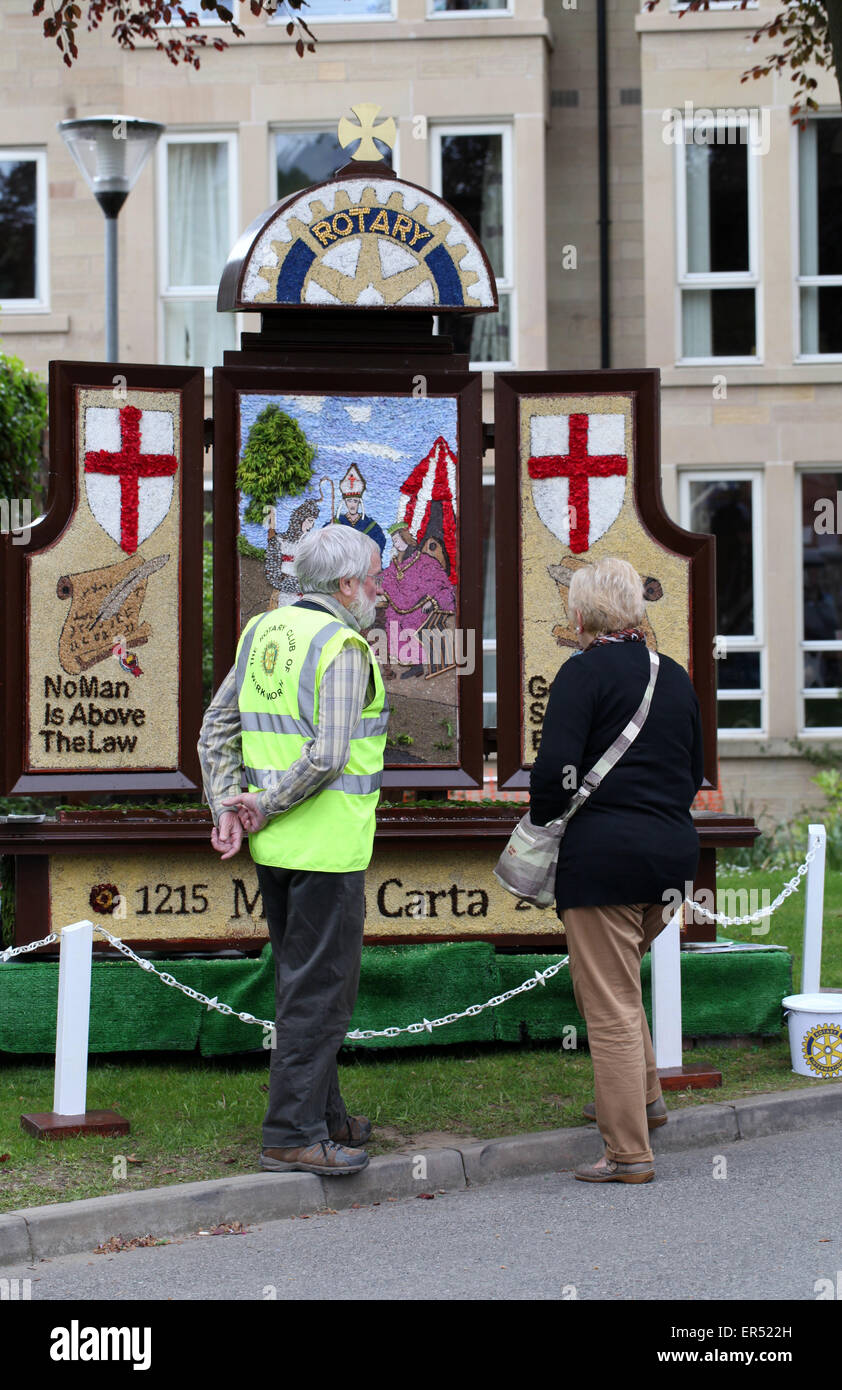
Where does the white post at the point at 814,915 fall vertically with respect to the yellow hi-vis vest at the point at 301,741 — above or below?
below

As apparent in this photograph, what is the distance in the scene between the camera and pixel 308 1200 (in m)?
5.18

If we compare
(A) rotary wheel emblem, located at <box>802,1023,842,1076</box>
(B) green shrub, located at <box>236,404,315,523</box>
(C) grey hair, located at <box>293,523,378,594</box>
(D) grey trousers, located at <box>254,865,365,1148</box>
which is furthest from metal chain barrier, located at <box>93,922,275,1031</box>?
(A) rotary wheel emblem, located at <box>802,1023,842,1076</box>

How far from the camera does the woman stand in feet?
17.0

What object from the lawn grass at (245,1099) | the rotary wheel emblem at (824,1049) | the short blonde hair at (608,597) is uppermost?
the short blonde hair at (608,597)

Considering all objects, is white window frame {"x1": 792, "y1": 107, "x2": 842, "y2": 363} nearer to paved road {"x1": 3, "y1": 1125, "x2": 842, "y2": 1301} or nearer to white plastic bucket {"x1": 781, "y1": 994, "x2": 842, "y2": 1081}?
white plastic bucket {"x1": 781, "y1": 994, "x2": 842, "y2": 1081}

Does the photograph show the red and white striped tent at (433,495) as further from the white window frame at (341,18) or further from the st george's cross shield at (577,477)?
the white window frame at (341,18)

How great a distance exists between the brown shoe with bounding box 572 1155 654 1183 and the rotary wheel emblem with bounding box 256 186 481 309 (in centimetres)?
366

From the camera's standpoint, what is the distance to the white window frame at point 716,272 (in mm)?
16141

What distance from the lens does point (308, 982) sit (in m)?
5.12

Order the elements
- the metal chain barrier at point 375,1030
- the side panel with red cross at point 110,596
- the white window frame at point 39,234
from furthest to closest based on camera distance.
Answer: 1. the white window frame at point 39,234
2. the side panel with red cross at point 110,596
3. the metal chain barrier at point 375,1030

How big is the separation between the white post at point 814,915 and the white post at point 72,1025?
9.22ft

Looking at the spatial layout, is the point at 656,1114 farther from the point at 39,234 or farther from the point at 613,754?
the point at 39,234

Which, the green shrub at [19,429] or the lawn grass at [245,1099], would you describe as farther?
the green shrub at [19,429]
